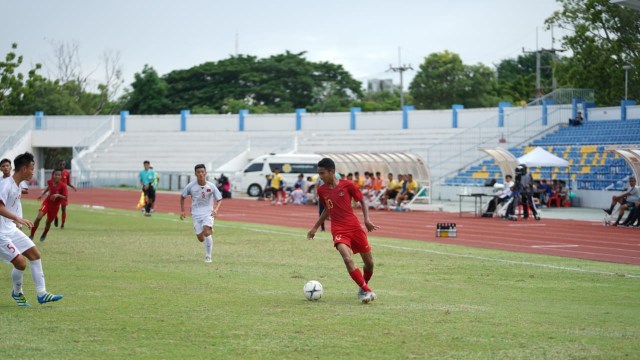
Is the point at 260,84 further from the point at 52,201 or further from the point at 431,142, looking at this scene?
the point at 52,201

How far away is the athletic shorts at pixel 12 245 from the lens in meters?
11.2

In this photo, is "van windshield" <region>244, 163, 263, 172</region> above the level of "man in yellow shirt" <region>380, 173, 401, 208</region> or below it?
above

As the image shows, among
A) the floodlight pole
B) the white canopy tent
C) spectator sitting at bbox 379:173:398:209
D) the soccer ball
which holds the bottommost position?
the soccer ball

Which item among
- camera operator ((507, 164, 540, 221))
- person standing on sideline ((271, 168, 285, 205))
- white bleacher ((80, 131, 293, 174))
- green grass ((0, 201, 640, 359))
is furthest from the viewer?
white bleacher ((80, 131, 293, 174))

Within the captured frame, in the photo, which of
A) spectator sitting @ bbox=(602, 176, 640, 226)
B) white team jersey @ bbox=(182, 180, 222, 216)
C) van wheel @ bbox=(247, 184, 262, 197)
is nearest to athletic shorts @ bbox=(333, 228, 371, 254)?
white team jersey @ bbox=(182, 180, 222, 216)

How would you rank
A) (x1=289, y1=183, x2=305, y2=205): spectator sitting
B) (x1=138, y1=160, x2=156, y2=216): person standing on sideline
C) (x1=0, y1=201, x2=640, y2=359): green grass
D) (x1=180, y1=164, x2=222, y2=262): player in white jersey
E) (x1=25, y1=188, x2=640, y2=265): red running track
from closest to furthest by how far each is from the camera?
(x1=0, y1=201, x2=640, y2=359): green grass < (x1=180, y1=164, x2=222, y2=262): player in white jersey < (x1=25, y1=188, x2=640, y2=265): red running track < (x1=138, y1=160, x2=156, y2=216): person standing on sideline < (x1=289, y1=183, x2=305, y2=205): spectator sitting

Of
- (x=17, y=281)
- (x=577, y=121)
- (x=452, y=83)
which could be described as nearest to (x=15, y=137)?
(x=577, y=121)

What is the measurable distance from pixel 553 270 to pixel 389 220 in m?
16.6

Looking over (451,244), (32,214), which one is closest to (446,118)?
(32,214)

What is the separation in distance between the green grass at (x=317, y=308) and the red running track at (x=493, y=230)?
7.94 feet

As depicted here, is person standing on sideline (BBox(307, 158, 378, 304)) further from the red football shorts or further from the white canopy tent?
the white canopy tent

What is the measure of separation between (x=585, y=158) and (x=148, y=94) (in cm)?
5658

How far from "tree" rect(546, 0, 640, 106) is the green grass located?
37.7 meters

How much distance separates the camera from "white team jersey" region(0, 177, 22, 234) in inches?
446
